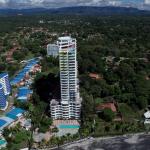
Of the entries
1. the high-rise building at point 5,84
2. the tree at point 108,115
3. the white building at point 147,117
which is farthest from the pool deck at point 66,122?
the high-rise building at point 5,84

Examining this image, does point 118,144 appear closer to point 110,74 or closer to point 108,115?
point 108,115

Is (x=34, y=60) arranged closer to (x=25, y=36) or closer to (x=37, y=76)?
(x=37, y=76)

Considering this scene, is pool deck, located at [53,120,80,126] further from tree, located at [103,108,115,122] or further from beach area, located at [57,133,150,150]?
beach area, located at [57,133,150,150]

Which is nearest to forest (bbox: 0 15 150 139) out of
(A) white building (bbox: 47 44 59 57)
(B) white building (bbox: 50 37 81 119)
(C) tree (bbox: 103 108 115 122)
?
(C) tree (bbox: 103 108 115 122)

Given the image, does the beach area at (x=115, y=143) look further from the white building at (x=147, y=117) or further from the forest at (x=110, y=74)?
the white building at (x=147, y=117)

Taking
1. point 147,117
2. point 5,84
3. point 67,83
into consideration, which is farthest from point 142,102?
point 5,84

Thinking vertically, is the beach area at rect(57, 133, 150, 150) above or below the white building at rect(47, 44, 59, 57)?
below

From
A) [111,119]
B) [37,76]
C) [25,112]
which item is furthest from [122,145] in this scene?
[37,76]
